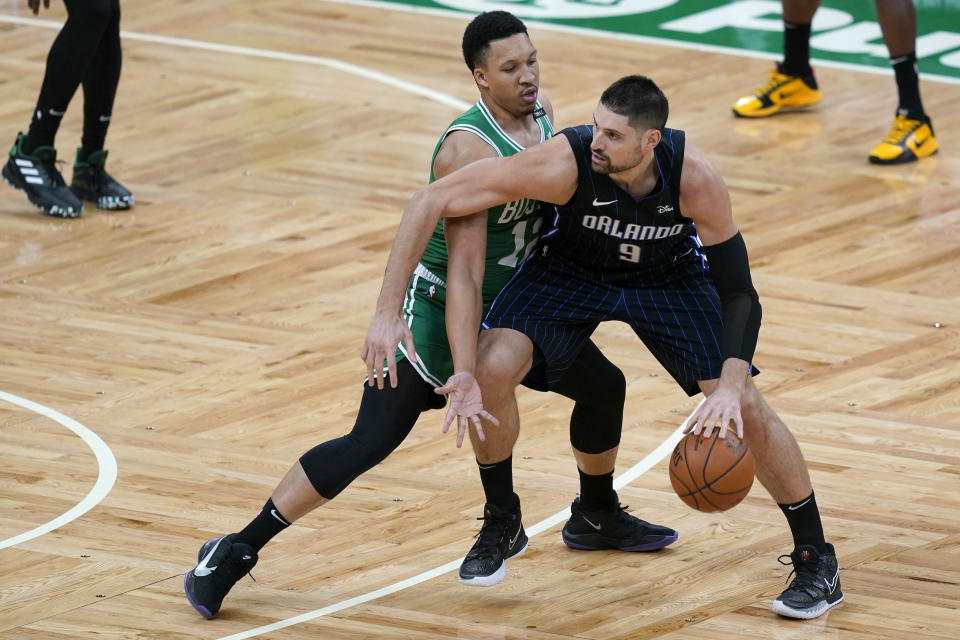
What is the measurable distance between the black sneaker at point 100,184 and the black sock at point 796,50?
383 centimetres

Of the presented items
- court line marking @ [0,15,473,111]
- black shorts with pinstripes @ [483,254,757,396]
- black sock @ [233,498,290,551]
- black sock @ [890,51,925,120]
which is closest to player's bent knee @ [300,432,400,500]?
black sock @ [233,498,290,551]

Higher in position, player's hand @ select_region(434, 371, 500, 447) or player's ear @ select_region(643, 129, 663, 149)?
player's ear @ select_region(643, 129, 663, 149)

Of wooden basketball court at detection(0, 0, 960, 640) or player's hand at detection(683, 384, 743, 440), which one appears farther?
wooden basketball court at detection(0, 0, 960, 640)

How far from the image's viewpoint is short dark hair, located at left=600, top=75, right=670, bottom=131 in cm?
482

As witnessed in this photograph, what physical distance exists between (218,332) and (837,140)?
404 cm

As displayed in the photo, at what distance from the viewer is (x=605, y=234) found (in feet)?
16.7

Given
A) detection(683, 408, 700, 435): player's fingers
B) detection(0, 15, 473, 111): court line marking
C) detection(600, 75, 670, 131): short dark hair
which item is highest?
detection(600, 75, 670, 131): short dark hair

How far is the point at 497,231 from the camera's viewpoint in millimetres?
5203

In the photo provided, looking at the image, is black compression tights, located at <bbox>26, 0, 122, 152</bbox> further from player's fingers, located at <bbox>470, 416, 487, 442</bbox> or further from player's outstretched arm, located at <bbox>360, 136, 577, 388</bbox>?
player's fingers, located at <bbox>470, 416, 487, 442</bbox>

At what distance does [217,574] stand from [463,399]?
85cm

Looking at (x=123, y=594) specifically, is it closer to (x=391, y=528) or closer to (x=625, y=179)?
(x=391, y=528)

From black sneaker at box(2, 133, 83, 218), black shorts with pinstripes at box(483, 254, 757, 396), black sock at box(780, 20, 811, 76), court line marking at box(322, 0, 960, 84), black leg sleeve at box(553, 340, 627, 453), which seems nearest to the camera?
black shorts with pinstripes at box(483, 254, 757, 396)

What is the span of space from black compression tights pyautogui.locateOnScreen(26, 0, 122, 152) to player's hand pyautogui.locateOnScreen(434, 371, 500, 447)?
4177mm

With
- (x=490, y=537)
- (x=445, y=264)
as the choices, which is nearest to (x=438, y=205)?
(x=445, y=264)
